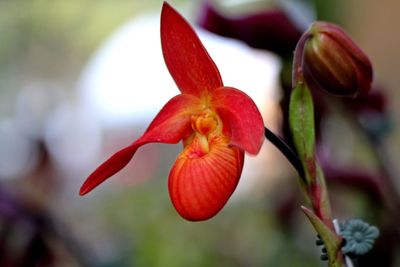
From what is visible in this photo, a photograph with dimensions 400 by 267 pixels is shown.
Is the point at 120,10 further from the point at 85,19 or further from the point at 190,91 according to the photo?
the point at 190,91

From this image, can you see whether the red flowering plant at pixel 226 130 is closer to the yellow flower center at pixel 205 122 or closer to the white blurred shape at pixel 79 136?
the yellow flower center at pixel 205 122

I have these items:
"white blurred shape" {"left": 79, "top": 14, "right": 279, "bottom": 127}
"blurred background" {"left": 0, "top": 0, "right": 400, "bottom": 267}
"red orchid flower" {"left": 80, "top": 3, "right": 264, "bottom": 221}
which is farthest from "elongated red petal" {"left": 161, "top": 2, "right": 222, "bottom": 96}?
"white blurred shape" {"left": 79, "top": 14, "right": 279, "bottom": 127}

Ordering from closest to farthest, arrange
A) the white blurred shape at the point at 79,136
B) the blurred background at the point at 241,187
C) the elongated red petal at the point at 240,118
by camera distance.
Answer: the elongated red petal at the point at 240,118
the blurred background at the point at 241,187
the white blurred shape at the point at 79,136

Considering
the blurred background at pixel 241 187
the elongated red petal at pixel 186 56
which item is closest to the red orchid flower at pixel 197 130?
the elongated red petal at pixel 186 56

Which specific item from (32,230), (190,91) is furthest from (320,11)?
(190,91)

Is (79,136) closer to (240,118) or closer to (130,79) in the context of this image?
(130,79)

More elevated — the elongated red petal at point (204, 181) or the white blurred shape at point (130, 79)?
the elongated red petal at point (204, 181)


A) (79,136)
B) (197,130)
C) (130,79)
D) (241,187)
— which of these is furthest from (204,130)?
(130,79)
